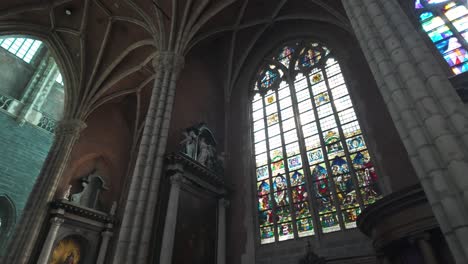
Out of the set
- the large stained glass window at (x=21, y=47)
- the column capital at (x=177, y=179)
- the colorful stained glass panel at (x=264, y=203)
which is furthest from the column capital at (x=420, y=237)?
the large stained glass window at (x=21, y=47)

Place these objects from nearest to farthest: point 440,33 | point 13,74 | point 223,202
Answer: point 440,33, point 223,202, point 13,74

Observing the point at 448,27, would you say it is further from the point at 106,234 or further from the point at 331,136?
the point at 106,234

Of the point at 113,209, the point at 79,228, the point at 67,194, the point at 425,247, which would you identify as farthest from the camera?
the point at 113,209

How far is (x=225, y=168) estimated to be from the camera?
1045cm

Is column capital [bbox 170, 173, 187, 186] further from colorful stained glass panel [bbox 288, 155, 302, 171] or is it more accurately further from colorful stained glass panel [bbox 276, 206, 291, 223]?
colorful stained glass panel [bbox 288, 155, 302, 171]

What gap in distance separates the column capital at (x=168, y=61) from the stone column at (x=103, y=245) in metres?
6.41

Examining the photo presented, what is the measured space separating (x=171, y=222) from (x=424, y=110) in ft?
19.3

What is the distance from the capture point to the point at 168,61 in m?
8.92

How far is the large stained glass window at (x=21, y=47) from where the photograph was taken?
1564 centimetres

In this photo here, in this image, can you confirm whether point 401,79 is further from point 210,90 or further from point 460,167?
point 210,90

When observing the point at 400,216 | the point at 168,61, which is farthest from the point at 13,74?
the point at 400,216

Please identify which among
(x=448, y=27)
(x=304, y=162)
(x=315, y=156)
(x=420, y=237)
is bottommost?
(x=420, y=237)

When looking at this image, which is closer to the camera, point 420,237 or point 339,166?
point 420,237

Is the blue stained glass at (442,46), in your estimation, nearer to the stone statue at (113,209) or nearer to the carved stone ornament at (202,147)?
the carved stone ornament at (202,147)
